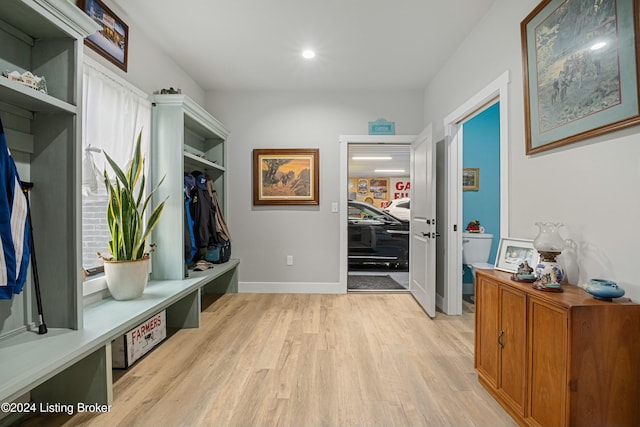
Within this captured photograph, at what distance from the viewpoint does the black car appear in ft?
16.3

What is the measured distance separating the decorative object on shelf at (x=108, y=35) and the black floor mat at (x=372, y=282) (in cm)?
345

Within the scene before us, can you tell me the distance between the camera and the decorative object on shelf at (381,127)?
3799 mm

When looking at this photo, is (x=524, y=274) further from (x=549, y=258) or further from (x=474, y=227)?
(x=474, y=227)

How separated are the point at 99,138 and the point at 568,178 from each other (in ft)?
9.37

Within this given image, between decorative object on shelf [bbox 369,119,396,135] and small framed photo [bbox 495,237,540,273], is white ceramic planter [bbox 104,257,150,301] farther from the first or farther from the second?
decorative object on shelf [bbox 369,119,396,135]

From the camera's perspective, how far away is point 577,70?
1396mm

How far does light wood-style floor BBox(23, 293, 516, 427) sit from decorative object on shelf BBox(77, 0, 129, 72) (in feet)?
7.17

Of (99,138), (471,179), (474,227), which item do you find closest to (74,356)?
(99,138)

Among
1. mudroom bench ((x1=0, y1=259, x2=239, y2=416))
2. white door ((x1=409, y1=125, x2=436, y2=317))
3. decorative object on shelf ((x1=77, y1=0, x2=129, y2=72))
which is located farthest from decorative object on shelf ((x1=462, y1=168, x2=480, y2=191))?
decorative object on shelf ((x1=77, y1=0, x2=129, y2=72))

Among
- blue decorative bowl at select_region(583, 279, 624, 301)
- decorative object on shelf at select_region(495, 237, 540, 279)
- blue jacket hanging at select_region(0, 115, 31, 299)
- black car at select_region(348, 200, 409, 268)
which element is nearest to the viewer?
blue decorative bowl at select_region(583, 279, 624, 301)

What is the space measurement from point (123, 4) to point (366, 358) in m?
3.14

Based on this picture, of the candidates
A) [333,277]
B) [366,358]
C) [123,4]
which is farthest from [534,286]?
[123,4]

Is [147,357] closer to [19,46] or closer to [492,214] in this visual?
[19,46]

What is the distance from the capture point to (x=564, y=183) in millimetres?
1541
